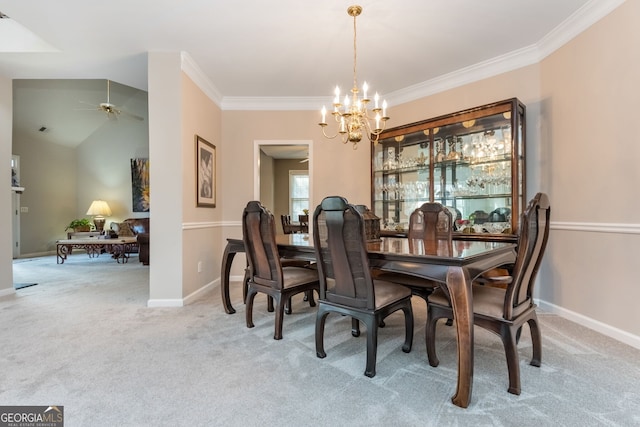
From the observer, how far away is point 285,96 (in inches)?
166

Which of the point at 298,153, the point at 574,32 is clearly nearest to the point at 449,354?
the point at 574,32

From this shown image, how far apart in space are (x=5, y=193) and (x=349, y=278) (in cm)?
433

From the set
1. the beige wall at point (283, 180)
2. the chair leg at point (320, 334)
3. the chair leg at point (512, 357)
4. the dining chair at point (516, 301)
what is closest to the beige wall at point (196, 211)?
the chair leg at point (320, 334)

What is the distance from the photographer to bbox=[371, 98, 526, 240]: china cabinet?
290cm

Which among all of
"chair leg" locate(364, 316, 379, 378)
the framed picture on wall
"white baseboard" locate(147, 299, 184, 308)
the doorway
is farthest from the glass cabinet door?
the framed picture on wall

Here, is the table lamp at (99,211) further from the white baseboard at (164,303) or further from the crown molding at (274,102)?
the white baseboard at (164,303)

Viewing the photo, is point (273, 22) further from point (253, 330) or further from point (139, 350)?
point (139, 350)

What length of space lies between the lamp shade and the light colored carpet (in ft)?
19.1

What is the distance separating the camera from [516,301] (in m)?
1.58

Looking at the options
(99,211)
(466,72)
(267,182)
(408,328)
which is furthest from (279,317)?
(99,211)

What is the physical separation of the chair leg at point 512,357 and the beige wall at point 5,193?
504 centimetres

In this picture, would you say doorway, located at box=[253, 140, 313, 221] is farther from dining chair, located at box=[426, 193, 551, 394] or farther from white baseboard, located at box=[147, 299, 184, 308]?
dining chair, located at box=[426, 193, 551, 394]

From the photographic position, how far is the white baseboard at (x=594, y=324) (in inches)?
83.3

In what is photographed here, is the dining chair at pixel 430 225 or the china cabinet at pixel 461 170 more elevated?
the china cabinet at pixel 461 170
